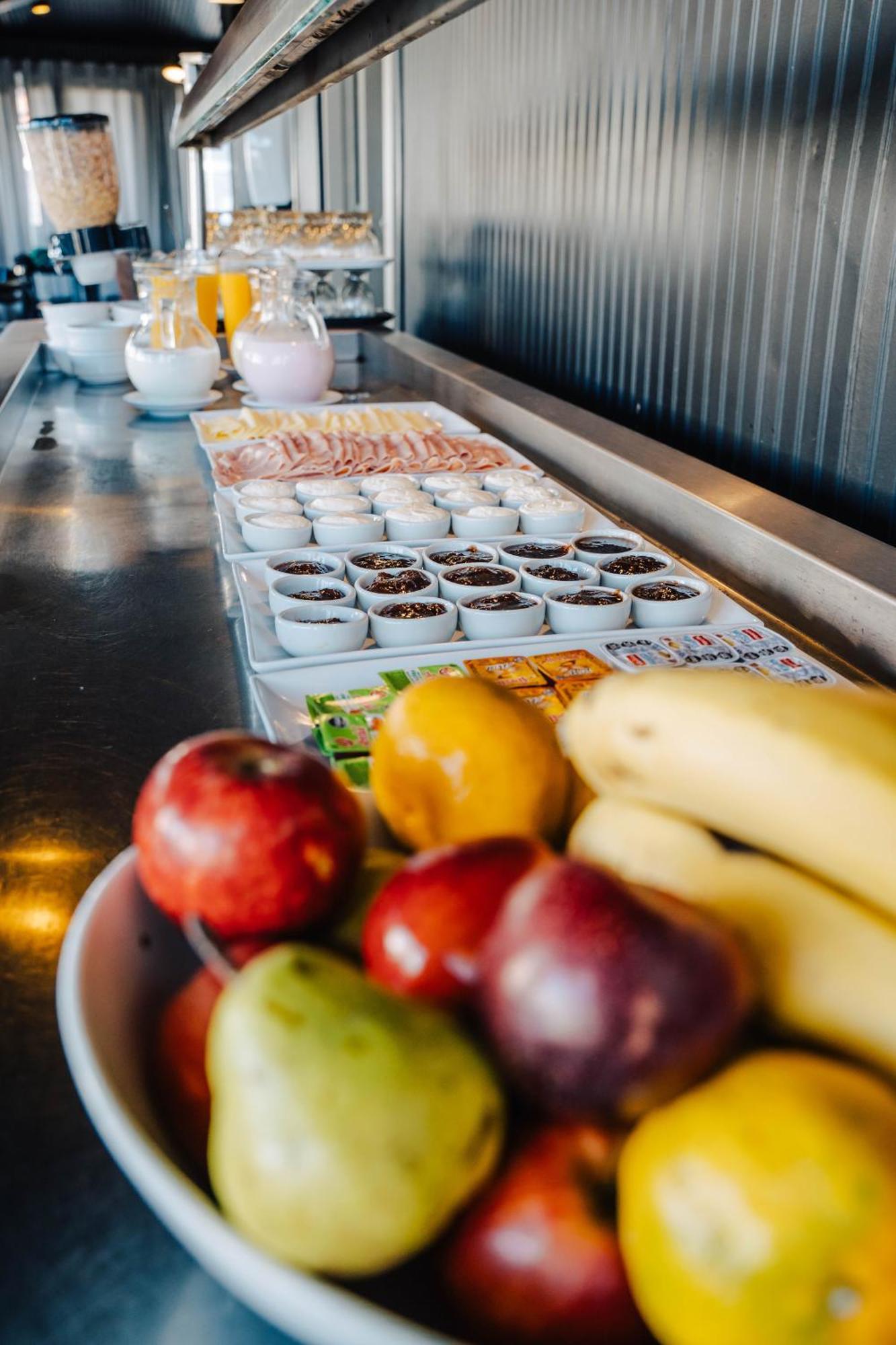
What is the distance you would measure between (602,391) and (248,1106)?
2.40 metres

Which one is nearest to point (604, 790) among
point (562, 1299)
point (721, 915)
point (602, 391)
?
point (721, 915)

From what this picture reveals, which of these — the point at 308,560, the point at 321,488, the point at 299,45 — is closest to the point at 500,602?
the point at 308,560

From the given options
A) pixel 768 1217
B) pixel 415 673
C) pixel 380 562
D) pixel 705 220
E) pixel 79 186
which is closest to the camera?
pixel 768 1217

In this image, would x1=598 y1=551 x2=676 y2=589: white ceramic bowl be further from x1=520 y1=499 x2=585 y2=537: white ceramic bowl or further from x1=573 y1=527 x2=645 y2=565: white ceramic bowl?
x1=520 y1=499 x2=585 y2=537: white ceramic bowl

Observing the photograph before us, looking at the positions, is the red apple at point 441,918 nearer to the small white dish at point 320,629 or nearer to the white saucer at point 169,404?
the small white dish at point 320,629

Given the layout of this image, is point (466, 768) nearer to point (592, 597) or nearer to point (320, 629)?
point (320, 629)

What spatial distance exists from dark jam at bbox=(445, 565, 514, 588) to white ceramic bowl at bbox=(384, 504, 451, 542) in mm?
190

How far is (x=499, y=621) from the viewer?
1.19 metres

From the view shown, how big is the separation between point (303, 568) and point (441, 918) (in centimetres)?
99

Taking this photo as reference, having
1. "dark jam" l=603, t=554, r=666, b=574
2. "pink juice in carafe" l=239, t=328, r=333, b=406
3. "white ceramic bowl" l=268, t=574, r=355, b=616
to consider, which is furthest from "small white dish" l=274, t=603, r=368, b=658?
"pink juice in carafe" l=239, t=328, r=333, b=406

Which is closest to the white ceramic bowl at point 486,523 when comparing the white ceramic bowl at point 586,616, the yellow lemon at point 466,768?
the white ceramic bowl at point 586,616

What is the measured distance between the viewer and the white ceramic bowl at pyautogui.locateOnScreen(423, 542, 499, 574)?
1407 mm

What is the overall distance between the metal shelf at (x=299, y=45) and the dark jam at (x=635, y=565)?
2.32 feet

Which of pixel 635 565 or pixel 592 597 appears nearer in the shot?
pixel 592 597
